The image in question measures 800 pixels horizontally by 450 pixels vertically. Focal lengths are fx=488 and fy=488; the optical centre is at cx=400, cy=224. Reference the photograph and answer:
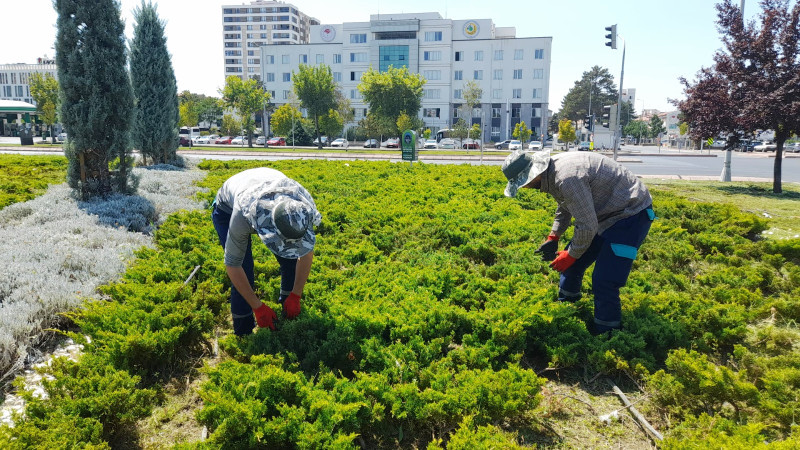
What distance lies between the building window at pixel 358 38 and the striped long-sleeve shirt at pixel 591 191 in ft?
229

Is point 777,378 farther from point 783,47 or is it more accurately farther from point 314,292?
point 783,47

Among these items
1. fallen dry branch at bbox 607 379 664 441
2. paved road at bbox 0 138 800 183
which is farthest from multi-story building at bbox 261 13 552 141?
fallen dry branch at bbox 607 379 664 441

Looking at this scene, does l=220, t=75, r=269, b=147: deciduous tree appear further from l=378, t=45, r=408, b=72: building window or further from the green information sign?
the green information sign

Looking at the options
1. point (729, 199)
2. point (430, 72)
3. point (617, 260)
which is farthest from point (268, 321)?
point (430, 72)

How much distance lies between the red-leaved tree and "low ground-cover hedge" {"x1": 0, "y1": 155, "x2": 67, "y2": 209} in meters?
15.9

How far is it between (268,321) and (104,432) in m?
1.28

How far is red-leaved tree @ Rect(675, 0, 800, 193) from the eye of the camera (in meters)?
12.2

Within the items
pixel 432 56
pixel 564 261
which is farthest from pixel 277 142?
pixel 564 261

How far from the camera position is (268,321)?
3867 millimetres

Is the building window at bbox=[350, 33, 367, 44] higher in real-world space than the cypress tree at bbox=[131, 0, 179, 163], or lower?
higher

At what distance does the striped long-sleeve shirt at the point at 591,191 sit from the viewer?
3.93m

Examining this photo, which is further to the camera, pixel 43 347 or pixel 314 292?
pixel 314 292

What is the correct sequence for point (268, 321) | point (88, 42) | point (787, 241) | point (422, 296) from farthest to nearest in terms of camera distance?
point (88, 42), point (787, 241), point (422, 296), point (268, 321)

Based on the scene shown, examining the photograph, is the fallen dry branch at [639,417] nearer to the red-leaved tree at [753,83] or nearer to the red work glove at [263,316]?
the red work glove at [263,316]
